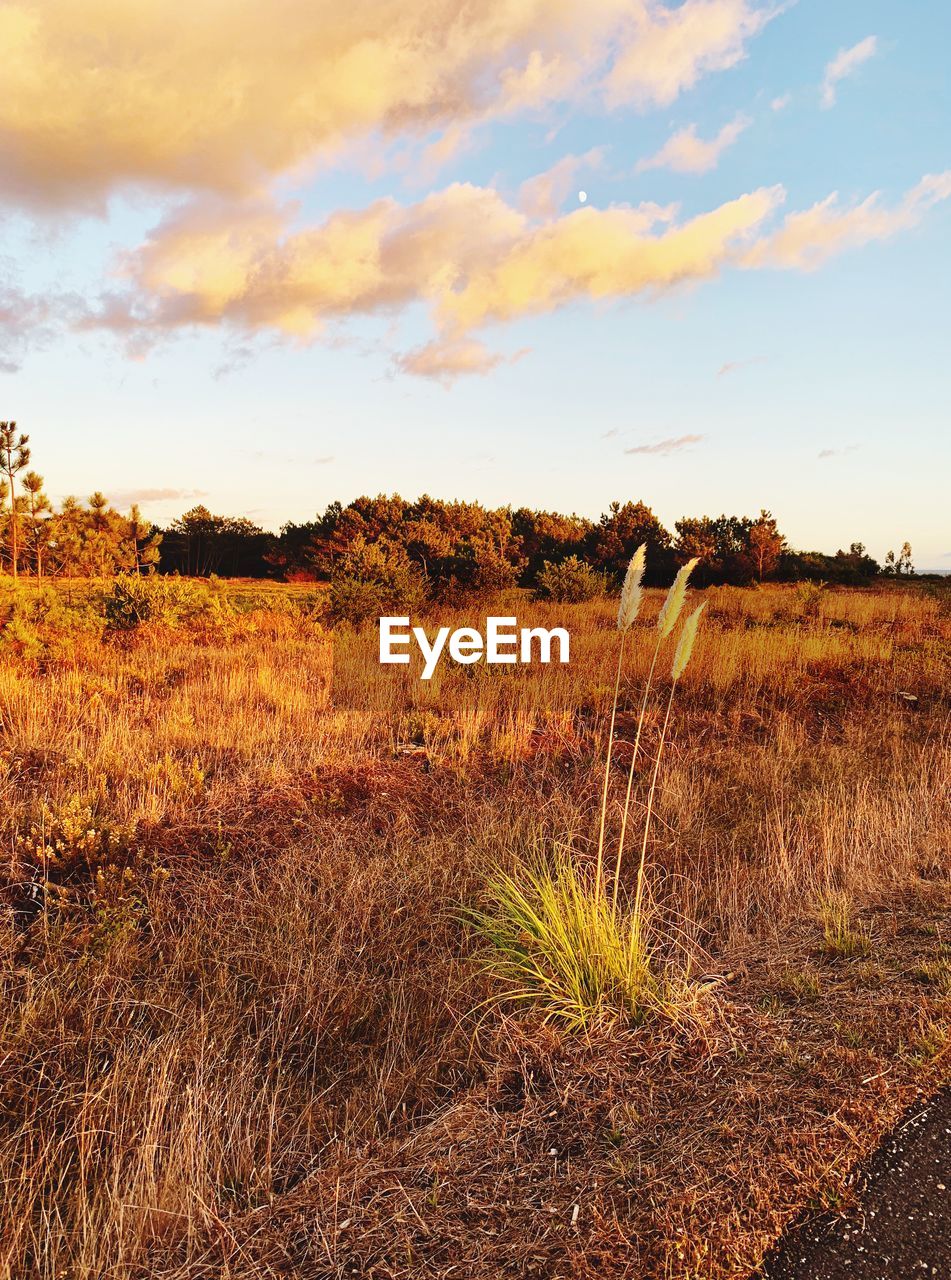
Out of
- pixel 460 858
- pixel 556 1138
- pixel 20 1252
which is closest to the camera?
pixel 20 1252

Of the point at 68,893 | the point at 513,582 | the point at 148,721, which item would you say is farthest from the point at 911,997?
the point at 513,582

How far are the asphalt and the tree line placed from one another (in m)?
12.2

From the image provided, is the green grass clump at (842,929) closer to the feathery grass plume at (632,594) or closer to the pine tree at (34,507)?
the feathery grass plume at (632,594)

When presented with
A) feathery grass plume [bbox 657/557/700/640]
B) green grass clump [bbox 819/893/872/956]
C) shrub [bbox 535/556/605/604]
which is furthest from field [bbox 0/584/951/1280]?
shrub [bbox 535/556/605/604]

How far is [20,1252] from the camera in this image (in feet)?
7.34

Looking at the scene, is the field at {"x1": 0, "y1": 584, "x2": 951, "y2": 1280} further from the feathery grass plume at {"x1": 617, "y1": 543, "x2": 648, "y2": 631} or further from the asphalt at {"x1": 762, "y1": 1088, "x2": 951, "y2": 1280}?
the feathery grass plume at {"x1": 617, "y1": 543, "x2": 648, "y2": 631}

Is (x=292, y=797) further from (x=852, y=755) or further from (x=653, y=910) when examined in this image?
(x=852, y=755)

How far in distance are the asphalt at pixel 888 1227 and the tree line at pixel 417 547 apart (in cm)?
1217

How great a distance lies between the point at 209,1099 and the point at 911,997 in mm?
2895

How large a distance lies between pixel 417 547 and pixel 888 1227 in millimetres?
27584

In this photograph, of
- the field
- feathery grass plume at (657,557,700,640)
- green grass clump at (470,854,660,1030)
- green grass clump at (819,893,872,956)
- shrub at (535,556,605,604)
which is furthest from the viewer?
shrub at (535,556,605,604)

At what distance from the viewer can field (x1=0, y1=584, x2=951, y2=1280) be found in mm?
2246

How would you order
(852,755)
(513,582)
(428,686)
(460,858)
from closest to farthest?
(460,858), (852,755), (428,686), (513,582)

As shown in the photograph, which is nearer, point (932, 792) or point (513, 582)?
point (932, 792)
